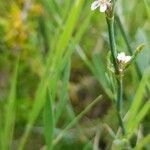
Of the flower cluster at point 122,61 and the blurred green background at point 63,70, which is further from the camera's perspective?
the blurred green background at point 63,70

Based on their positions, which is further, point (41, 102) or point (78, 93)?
point (78, 93)

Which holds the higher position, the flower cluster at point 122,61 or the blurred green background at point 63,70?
the blurred green background at point 63,70

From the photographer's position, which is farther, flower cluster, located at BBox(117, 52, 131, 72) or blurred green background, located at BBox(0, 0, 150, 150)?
blurred green background, located at BBox(0, 0, 150, 150)

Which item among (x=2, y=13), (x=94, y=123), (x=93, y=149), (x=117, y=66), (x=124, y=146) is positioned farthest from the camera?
(x=2, y=13)

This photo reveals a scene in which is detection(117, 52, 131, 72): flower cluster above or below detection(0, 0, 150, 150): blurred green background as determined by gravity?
below

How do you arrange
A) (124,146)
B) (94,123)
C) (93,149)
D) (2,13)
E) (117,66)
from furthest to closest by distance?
(2,13) < (94,123) < (93,149) < (124,146) < (117,66)

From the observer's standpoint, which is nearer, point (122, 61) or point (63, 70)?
point (122, 61)

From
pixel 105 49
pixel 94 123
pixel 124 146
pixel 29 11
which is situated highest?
pixel 29 11

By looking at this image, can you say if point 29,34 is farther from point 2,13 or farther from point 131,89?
point 131,89

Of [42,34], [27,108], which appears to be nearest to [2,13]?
[42,34]

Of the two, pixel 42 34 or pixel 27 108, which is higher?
pixel 42 34
